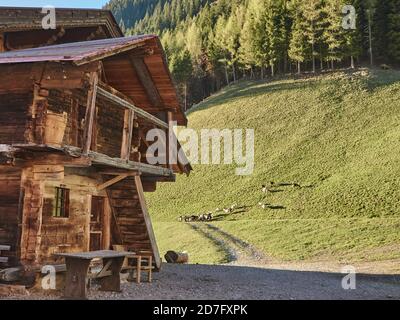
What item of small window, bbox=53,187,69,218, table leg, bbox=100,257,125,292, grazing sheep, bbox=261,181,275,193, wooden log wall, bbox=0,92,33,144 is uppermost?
wooden log wall, bbox=0,92,33,144

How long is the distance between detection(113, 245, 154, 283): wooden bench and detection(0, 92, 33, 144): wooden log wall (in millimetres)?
5397

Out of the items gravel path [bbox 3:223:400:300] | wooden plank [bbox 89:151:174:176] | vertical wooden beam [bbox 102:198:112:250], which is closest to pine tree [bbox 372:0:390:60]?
gravel path [bbox 3:223:400:300]

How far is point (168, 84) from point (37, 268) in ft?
26.0

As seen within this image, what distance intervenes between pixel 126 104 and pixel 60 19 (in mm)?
4594

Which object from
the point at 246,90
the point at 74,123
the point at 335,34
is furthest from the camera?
the point at 246,90

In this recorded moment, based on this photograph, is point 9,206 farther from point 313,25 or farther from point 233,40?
point 233,40

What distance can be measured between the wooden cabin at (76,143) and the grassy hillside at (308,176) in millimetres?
11468

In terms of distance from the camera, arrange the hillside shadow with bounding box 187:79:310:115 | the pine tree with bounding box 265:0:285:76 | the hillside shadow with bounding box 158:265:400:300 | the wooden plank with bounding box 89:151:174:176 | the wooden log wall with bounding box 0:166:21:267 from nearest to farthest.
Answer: the wooden plank with bounding box 89:151:174:176 < the wooden log wall with bounding box 0:166:21:267 < the hillside shadow with bounding box 158:265:400:300 < the hillside shadow with bounding box 187:79:310:115 < the pine tree with bounding box 265:0:285:76

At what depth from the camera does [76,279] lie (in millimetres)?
11555

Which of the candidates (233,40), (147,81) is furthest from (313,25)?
(147,81)

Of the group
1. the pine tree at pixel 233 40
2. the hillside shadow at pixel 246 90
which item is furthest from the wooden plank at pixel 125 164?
the pine tree at pixel 233 40

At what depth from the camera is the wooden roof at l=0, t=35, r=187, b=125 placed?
1264cm

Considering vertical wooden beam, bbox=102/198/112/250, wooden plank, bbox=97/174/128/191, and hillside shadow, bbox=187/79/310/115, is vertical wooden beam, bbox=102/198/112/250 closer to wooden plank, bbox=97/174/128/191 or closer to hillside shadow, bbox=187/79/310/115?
wooden plank, bbox=97/174/128/191

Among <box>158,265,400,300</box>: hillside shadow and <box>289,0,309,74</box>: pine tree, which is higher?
<box>289,0,309,74</box>: pine tree
